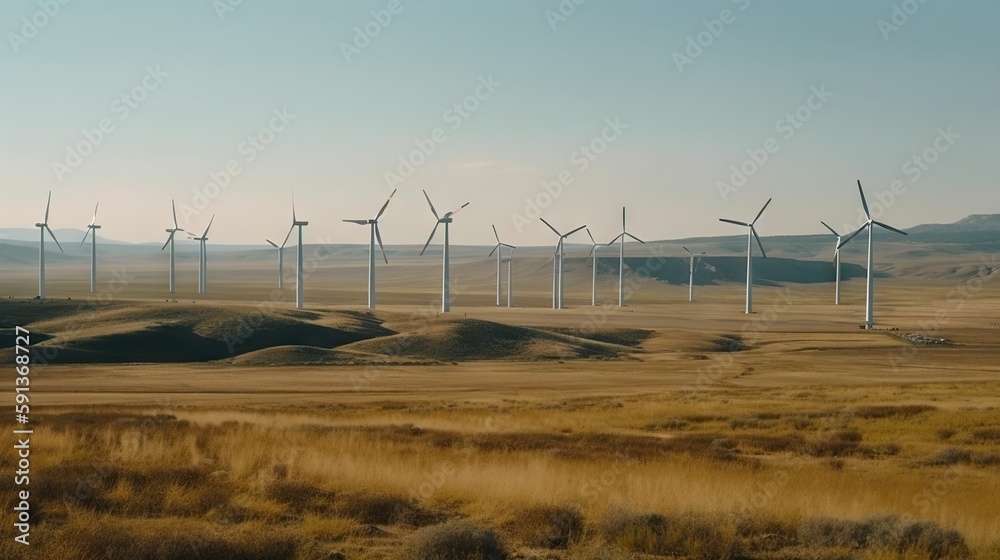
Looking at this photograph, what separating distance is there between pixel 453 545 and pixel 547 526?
7.63ft

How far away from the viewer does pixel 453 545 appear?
14.2 m

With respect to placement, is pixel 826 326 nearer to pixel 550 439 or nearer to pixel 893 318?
pixel 893 318

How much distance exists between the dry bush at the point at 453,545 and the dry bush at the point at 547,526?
3.36ft

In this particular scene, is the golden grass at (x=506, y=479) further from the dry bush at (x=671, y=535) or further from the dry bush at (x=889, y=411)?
the dry bush at (x=889, y=411)

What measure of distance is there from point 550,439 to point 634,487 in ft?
36.3

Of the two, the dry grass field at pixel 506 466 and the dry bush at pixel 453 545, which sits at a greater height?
the dry bush at pixel 453 545

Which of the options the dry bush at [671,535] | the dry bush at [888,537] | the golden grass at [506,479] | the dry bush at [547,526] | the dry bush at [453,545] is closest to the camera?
the dry bush at [453,545]

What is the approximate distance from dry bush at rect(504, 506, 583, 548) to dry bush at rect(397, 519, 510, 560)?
1.02m

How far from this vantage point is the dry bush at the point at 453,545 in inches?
552

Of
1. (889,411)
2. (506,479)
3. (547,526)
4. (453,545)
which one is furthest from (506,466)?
(889,411)

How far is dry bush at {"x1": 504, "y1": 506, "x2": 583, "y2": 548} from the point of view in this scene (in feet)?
51.4

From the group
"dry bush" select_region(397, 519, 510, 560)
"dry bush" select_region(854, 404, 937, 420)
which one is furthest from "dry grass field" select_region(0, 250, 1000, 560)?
"dry bush" select_region(854, 404, 937, 420)

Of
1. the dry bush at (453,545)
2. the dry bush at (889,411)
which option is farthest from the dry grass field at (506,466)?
the dry bush at (889,411)

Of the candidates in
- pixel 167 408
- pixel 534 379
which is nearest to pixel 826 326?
pixel 534 379
